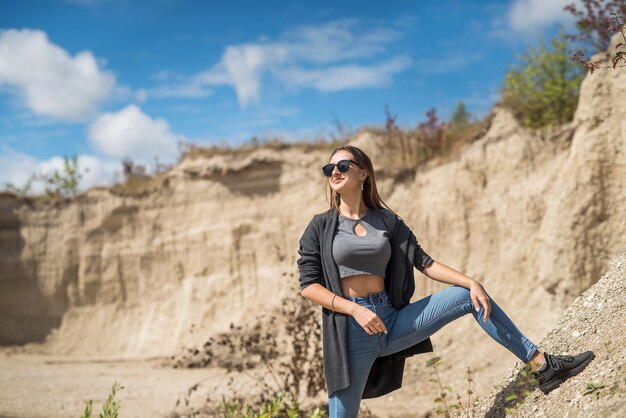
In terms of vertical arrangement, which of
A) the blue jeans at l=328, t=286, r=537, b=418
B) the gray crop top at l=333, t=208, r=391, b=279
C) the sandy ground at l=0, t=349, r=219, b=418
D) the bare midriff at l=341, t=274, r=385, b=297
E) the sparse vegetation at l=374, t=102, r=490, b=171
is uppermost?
the sparse vegetation at l=374, t=102, r=490, b=171

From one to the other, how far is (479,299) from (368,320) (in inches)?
25.3

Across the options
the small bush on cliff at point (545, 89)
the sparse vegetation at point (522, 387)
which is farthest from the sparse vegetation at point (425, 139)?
the sparse vegetation at point (522, 387)

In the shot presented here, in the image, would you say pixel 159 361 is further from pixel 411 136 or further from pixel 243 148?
pixel 411 136

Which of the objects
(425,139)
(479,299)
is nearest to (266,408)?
(479,299)

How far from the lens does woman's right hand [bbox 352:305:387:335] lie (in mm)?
3496

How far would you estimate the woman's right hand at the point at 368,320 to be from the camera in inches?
138

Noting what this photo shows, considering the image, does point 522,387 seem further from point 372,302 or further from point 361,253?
point 361,253

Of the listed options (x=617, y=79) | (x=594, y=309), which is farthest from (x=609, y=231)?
(x=594, y=309)

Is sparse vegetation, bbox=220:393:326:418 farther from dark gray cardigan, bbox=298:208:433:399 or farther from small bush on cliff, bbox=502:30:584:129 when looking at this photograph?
small bush on cliff, bbox=502:30:584:129

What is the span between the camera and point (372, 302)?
3713 millimetres

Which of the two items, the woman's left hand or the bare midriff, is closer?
the woman's left hand

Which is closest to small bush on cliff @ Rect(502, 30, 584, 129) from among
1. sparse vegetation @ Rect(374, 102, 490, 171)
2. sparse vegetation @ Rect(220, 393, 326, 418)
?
sparse vegetation @ Rect(374, 102, 490, 171)

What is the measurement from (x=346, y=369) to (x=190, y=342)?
10.5 m

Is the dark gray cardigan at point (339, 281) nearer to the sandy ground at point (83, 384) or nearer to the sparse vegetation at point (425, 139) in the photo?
the sandy ground at point (83, 384)
